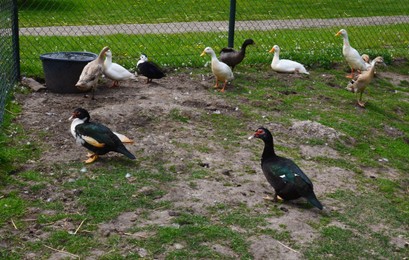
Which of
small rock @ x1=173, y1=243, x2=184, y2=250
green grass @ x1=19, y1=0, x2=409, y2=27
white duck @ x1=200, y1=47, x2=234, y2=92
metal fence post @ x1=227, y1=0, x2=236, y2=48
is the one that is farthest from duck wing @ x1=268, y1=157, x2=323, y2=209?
green grass @ x1=19, y1=0, x2=409, y2=27

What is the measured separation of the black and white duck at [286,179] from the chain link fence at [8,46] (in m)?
3.62

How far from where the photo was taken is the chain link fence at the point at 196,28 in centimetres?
1134

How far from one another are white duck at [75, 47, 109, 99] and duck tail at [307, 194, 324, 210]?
3.71 metres

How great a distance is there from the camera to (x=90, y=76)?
27.3 feet

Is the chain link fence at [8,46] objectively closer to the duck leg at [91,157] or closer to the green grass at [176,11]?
the duck leg at [91,157]

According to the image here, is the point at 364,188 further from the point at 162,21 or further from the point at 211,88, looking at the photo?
the point at 162,21

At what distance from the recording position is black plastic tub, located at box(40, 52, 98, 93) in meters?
8.62

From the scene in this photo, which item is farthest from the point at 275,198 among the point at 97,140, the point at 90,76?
the point at 90,76

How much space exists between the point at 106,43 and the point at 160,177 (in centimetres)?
608

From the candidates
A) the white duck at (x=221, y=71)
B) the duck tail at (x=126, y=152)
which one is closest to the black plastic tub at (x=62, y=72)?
the white duck at (x=221, y=71)

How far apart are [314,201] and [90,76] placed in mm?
3798

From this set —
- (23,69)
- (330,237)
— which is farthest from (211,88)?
(330,237)

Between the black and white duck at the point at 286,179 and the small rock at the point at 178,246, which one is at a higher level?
the black and white duck at the point at 286,179

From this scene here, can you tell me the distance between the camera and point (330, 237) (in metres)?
5.30
